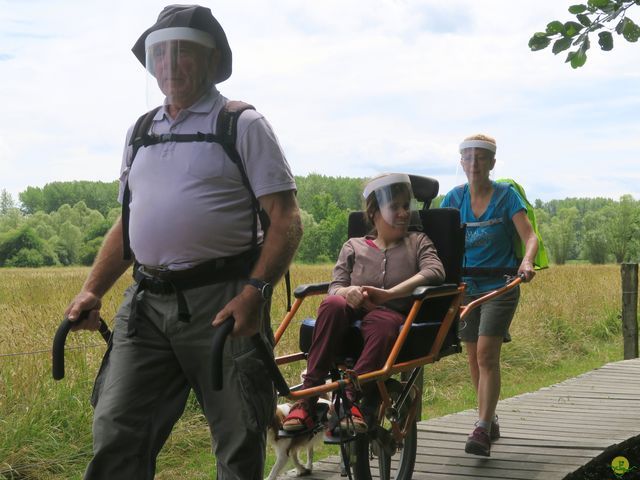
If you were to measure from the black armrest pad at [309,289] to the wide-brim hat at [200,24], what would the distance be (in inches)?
59.4

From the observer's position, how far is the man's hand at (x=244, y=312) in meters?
3.05

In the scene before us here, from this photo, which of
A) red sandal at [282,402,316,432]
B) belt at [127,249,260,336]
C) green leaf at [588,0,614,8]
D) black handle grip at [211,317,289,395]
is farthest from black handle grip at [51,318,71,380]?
green leaf at [588,0,614,8]

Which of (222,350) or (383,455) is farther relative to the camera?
(383,455)

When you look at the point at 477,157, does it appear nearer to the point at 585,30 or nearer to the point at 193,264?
the point at 585,30

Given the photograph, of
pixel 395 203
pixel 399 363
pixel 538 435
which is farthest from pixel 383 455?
pixel 538 435

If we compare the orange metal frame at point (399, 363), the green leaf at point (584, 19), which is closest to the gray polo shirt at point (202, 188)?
the orange metal frame at point (399, 363)

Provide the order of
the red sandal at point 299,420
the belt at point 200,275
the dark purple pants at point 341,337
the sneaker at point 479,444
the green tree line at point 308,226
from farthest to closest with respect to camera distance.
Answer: the green tree line at point 308,226 → the sneaker at point 479,444 → the dark purple pants at point 341,337 → the red sandal at point 299,420 → the belt at point 200,275

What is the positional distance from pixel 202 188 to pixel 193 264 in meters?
0.26

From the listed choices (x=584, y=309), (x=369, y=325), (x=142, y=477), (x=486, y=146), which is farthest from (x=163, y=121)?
(x=584, y=309)

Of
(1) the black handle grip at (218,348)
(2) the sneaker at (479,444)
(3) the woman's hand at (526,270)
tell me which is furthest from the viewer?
(2) the sneaker at (479,444)

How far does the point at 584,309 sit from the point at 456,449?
941 cm

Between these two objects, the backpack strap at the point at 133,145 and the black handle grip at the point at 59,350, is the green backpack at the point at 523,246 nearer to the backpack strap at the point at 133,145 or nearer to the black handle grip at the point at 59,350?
the backpack strap at the point at 133,145

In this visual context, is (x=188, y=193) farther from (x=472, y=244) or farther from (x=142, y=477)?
(x=472, y=244)

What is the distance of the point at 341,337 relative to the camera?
177 inches
